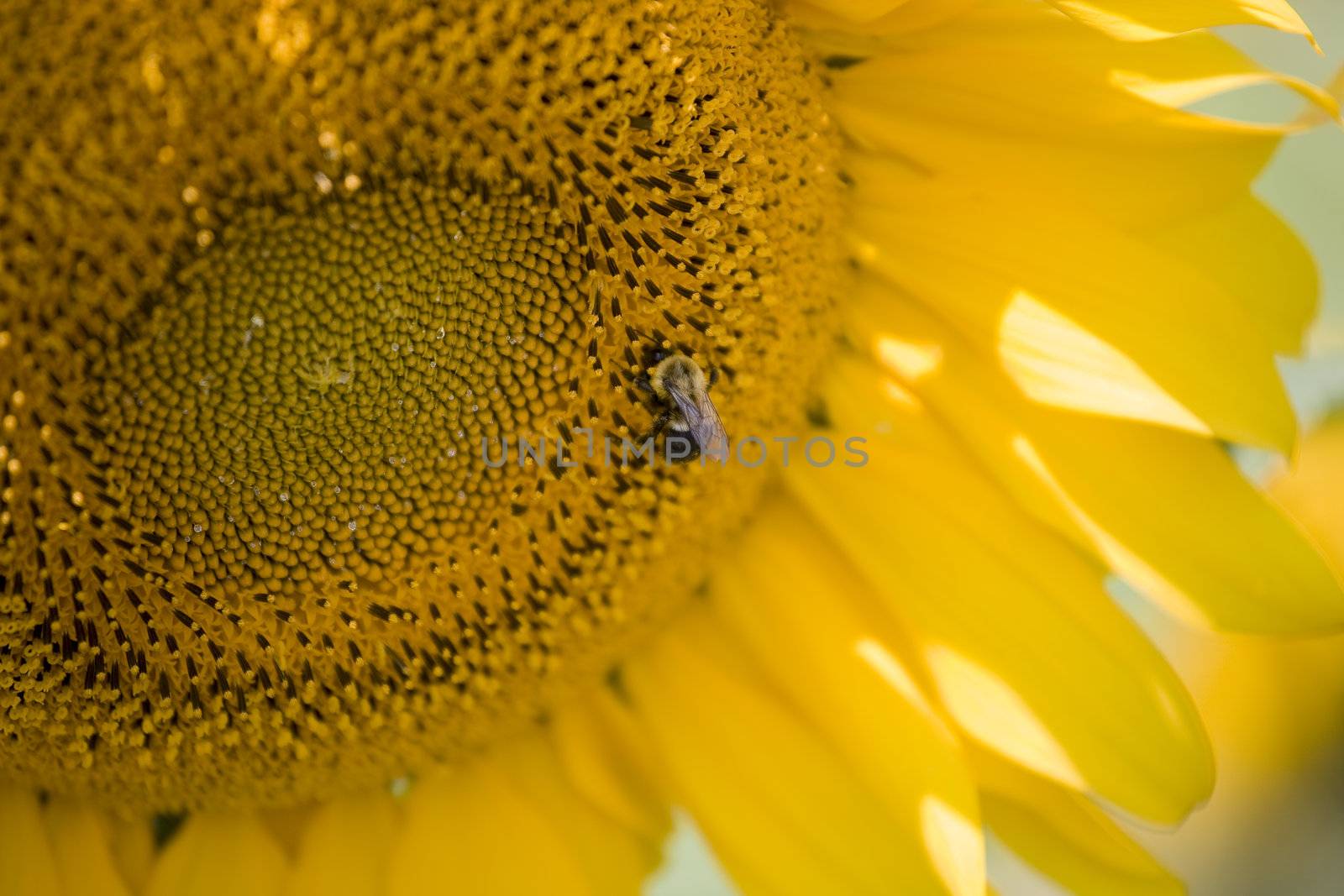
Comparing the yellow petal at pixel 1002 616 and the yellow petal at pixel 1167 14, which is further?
the yellow petal at pixel 1002 616

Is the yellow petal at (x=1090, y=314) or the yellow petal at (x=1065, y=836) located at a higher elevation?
the yellow petal at (x=1090, y=314)

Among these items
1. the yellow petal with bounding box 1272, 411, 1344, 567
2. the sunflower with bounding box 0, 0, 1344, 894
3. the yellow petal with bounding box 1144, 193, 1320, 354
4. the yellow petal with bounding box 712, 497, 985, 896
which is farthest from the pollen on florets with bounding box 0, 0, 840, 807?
the yellow petal with bounding box 1272, 411, 1344, 567

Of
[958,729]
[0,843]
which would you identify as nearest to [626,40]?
[958,729]

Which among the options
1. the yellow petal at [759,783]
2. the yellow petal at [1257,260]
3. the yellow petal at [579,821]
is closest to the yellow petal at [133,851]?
the yellow petal at [579,821]

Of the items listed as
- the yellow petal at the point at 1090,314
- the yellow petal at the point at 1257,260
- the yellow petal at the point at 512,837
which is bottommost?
the yellow petal at the point at 512,837

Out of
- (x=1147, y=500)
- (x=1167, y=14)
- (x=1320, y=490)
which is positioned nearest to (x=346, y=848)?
(x=1147, y=500)

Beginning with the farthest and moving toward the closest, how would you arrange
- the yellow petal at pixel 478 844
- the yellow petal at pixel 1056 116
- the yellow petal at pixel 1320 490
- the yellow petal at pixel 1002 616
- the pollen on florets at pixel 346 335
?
the yellow petal at pixel 1320 490 < the yellow petal at pixel 478 844 < the yellow petal at pixel 1002 616 < the yellow petal at pixel 1056 116 < the pollen on florets at pixel 346 335

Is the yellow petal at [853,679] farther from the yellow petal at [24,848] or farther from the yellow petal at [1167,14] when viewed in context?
the yellow petal at [24,848]

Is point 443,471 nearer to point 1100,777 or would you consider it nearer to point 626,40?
point 626,40
